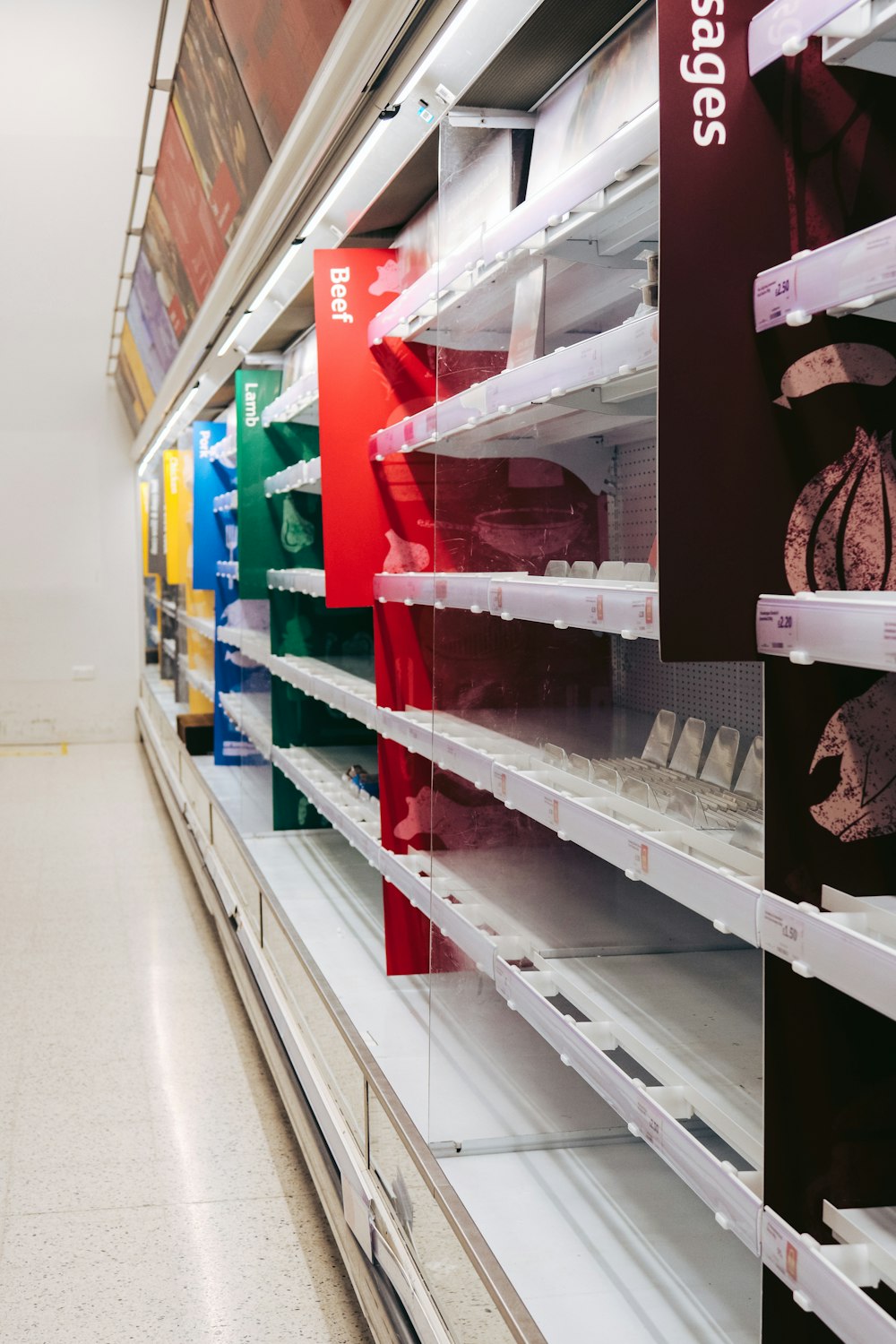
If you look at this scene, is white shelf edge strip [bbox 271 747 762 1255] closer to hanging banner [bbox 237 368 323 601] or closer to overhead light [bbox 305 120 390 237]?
overhead light [bbox 305 120 390 237]

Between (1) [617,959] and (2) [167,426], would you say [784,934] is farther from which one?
(2) [167,426]

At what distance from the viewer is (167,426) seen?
8.22 m

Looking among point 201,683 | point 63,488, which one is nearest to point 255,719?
point 201,683

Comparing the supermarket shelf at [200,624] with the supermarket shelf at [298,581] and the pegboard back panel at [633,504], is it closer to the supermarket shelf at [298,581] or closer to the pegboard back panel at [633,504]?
the supermarket shelf at [298,581]

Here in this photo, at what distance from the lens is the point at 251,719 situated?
17.8 ft

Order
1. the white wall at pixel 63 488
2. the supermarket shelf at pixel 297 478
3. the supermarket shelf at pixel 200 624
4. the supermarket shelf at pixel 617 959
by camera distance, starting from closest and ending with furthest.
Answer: the supermarket shelf at pixel 617 959 < the supermarket shelf at pixel 297 478 < the supermarket shelf at pixel 200 624 < the white wall at pixel 63 488

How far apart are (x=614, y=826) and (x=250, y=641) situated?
388 cm

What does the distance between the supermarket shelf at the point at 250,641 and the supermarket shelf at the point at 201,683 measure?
94cm

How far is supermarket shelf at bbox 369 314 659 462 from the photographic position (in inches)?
62.2

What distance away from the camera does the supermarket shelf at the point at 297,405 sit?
12.8ft

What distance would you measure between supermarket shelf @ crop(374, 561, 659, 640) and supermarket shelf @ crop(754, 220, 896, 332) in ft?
1.04

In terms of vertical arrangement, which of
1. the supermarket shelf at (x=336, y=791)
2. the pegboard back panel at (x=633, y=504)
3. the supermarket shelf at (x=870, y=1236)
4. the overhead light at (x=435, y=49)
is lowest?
the supermarket shelf at (x=336, y=791)

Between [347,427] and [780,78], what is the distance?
2113 millimetres

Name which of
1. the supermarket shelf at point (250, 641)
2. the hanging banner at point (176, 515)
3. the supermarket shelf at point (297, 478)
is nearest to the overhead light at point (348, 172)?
the supermarket shelf at point (297, 478)
